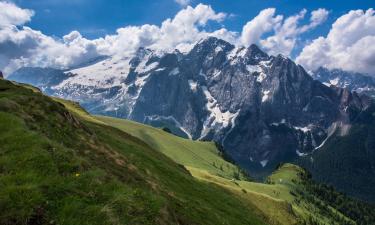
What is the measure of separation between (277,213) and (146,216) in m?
105

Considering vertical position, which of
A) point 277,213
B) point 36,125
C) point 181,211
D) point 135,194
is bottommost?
point 277,213

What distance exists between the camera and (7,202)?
74.4 ft

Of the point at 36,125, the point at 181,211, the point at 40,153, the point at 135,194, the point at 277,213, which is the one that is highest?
the point at 36,125

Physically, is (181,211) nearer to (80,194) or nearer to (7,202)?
(80,194)

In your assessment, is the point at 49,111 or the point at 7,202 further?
the point at 49,111

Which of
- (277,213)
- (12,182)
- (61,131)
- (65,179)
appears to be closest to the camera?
(12,182)

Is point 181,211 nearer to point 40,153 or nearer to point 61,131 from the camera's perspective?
point 61,131

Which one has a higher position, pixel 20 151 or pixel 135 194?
pixel 20 151

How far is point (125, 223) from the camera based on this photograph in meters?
24.0

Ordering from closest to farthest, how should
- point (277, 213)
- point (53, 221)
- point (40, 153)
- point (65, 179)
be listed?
1. point (53, 221)
2. point (65, 179)
3. point (40, 153)
4. point (277, 213)

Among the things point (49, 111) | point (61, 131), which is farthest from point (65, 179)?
point (49, 111)

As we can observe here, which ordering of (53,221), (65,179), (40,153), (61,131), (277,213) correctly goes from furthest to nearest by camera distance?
(277,213) → (61,131) → (40,153) → (65,179) → (53,221)

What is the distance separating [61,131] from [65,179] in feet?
60.0

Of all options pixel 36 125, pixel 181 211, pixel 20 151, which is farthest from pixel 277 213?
pixel 20 151
